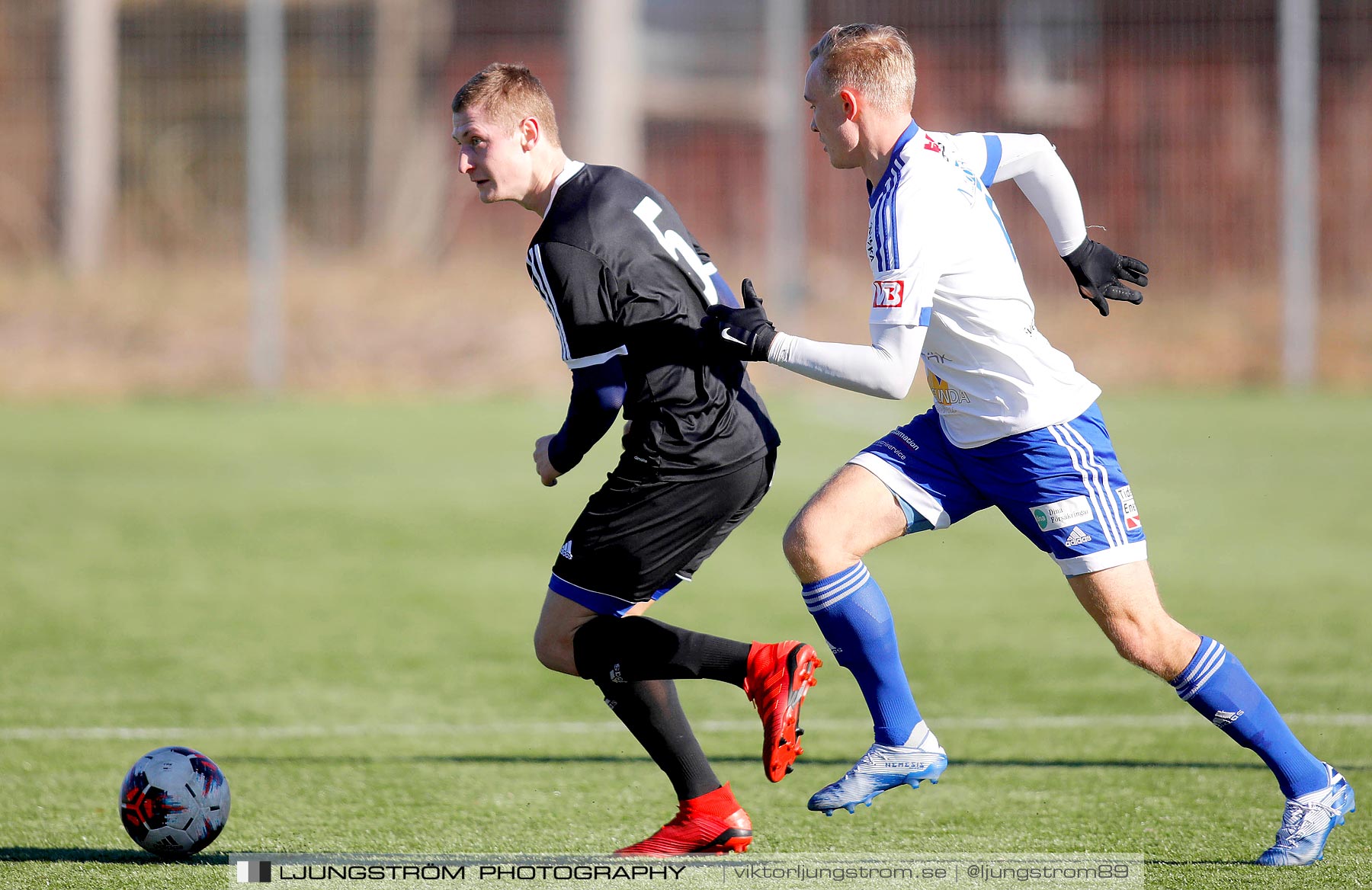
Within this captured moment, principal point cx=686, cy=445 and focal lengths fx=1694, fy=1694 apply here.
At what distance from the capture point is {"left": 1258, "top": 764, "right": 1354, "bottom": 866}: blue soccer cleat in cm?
416

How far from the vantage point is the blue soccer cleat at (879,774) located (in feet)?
14.0

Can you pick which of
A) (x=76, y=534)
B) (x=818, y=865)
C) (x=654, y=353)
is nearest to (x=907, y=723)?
(x=818, y=865)

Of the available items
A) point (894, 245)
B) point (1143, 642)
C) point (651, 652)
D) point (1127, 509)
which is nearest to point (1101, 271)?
point (1127, 509)

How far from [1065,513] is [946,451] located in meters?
0.39

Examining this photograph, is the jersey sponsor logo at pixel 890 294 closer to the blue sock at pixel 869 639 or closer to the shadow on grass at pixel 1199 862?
the blue sock at pixel 869 639

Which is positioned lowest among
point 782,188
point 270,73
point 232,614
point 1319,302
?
point 232,614

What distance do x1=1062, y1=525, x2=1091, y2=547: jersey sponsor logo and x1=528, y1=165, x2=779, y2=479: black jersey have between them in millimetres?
838

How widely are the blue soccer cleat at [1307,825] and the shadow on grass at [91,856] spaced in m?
2.65

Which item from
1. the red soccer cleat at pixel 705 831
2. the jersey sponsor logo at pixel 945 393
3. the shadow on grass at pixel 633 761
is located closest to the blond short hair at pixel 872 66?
the jersey sponsor logo at pixel 945 393

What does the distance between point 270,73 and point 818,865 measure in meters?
14.7

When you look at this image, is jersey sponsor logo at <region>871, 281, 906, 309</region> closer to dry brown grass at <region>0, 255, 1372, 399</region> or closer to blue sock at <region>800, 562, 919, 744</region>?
blue sock at <region>800, 562, 919, 744</region>

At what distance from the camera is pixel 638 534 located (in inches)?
168

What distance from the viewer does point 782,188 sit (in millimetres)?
17391

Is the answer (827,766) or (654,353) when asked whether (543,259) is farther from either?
(827,766)
